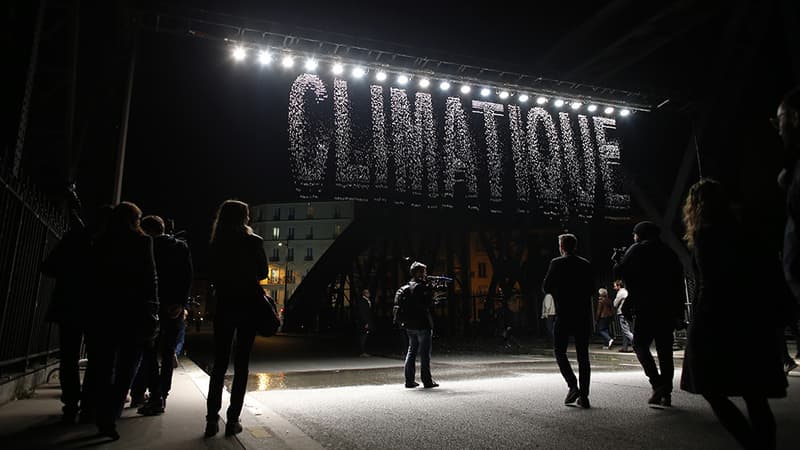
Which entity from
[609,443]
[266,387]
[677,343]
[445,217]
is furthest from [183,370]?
[445,217]

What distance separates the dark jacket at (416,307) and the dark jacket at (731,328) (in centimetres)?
457

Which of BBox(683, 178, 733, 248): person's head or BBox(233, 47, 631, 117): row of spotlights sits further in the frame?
BBox(233, 47, 631, 117): row of spotlights

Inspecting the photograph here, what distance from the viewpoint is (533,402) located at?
5359 mm

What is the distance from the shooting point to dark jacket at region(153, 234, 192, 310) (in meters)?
4.71

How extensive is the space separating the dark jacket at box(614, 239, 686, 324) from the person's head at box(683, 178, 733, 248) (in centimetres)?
229

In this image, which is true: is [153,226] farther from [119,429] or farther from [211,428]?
[211,428]

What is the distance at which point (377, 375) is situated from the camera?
8391 millimetres

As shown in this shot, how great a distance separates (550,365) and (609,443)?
6637 millimetres

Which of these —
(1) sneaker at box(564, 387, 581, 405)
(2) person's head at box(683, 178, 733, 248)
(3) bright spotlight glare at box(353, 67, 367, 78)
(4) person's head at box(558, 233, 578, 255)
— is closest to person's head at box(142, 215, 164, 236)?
(4) person's head at box(558, 233, 578, 255)

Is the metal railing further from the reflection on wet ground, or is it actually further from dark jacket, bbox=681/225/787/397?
dark jacket, bbox=681/225/787/397

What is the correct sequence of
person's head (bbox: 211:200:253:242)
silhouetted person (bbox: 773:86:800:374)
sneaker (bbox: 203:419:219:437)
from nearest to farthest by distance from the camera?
1. silhouetted person (bbox: 773:86:800:374)
2. sneaker (bbox: 203:419:219:437)
3. person's head (bbox: 211:200:253:242)

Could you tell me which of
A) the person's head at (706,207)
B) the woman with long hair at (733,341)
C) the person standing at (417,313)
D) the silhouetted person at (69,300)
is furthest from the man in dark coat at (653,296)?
the silhouetted person at (69,300)

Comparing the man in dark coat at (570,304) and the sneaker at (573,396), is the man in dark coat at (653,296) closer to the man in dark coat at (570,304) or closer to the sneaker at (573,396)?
the man in dark coat at (570,304)

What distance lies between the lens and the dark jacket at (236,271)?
404 centimetres
